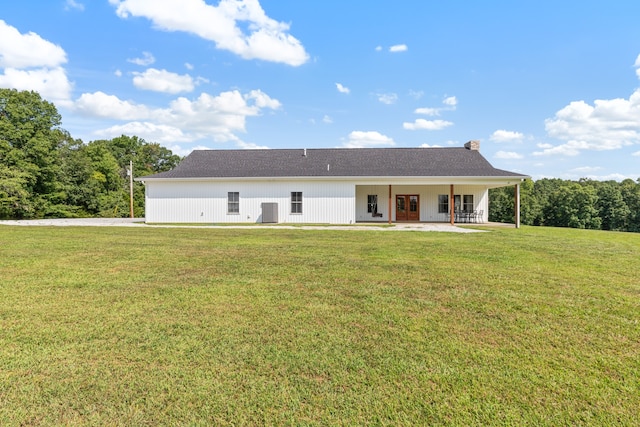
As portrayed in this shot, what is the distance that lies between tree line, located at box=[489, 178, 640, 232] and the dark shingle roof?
2765cm

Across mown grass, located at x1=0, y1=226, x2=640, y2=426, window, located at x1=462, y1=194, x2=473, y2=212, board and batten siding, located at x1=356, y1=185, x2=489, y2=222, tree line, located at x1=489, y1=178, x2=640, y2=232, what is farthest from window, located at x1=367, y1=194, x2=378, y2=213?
tree line, located at x1=489, y1=178, x2=640, y2=232

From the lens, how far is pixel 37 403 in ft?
7.18

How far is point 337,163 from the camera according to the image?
71.8ft

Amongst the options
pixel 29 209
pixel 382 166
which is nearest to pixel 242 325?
pixel 382 166

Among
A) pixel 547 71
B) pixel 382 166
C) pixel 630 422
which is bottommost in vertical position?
pixel 630 422

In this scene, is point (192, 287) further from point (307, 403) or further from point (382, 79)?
point (382, 79)

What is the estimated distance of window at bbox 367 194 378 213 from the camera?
73.3 ft

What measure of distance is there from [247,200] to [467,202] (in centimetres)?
1434

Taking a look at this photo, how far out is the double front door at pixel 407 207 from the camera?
73.4 ft

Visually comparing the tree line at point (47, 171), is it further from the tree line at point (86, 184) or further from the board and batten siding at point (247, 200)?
the board and batten siding at point (247, 200)

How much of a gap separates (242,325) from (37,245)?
26.9 ft

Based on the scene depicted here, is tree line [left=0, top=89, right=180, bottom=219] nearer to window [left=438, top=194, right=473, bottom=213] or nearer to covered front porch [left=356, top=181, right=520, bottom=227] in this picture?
covered front porch [left=356, top=181, right=520, bottom=227]

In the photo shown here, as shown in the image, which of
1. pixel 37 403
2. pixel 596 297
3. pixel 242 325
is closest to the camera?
pixel 37 403

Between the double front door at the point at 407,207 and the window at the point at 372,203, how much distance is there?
1.45 meters
